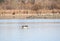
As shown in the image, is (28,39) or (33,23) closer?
(28,39)

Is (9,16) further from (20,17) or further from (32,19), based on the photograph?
(32,19)

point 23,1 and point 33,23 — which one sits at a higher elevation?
point 23,1

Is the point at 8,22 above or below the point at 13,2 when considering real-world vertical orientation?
below

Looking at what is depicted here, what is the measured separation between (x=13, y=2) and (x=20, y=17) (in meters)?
1.12

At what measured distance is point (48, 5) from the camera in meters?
14.0

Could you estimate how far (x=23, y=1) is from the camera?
1393 centimetres

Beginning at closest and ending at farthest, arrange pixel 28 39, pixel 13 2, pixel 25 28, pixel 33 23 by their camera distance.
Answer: pixel 28 39
pixel 25 28
pixel 13 2
pixel 33 23

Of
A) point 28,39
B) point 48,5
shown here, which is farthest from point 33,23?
point 28,39

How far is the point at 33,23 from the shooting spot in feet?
48.1

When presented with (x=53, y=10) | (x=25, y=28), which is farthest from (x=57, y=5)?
(x=25, y=28)

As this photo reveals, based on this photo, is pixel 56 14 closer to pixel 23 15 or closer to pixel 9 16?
pixel 23 15

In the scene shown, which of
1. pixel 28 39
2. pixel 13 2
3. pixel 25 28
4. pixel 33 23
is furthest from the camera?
pixel 33 23

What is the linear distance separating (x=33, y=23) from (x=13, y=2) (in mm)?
Answer: 2167

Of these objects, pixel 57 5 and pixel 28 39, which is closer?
pixel 28 39
